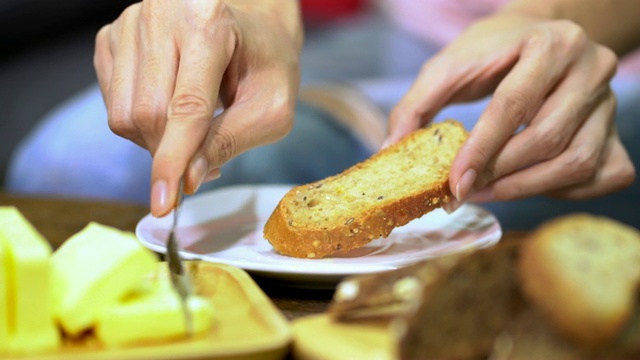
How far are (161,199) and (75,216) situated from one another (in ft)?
1.74

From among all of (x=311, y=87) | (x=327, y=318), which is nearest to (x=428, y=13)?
Result: (x=311, y=87)

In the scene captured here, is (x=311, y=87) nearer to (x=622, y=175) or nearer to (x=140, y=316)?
(x=622, y=175)

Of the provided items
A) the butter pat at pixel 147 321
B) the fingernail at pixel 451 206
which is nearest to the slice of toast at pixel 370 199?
the fingernail at pixel 451 206

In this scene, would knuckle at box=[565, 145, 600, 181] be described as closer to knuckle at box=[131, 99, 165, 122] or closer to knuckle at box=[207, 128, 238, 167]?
knuckle at box=[207, 128, 238, 167]

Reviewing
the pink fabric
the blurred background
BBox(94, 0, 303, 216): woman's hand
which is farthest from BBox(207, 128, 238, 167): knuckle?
the blurred background

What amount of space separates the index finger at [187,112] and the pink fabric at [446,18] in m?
1.49

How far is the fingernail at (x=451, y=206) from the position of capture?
47.9 inches

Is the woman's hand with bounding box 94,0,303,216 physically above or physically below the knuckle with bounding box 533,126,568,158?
above

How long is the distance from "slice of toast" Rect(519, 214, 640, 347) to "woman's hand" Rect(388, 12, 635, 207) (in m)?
0.53

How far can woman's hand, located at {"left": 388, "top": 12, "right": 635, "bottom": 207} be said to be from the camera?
1.26 meters

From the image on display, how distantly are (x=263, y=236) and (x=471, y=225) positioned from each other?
294 mm

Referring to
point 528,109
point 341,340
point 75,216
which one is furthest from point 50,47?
point 341,340

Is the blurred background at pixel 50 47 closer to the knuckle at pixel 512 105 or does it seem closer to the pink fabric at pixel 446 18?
the pink fabric at pixel 446 18

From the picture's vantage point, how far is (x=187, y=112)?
1059mm
